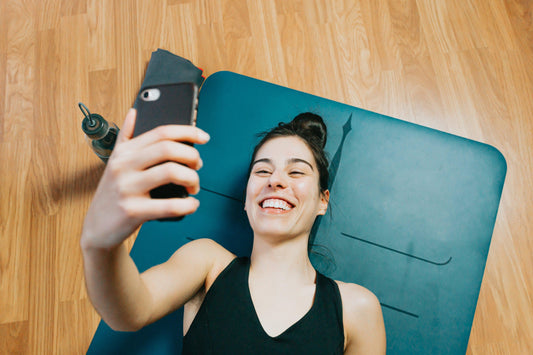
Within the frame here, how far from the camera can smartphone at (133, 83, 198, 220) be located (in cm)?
53

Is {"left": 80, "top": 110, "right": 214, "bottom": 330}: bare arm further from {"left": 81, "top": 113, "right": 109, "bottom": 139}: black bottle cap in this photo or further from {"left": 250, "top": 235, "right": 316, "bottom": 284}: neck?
{"left": 81, "top": 113, "right": 109, "bottom": 139}: black bottle cap

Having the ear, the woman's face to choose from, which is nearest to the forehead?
the woman's face

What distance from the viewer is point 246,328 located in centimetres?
93

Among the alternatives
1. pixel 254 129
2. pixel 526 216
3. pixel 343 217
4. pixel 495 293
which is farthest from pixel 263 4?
pixel 495 293

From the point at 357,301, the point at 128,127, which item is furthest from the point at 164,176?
the point at 357,301

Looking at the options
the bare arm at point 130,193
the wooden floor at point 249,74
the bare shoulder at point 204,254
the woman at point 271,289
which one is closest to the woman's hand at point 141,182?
the bare arm at point 130,193

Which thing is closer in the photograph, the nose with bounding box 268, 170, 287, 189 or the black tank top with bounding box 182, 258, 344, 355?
the black tank top with bounding box 182, 258, 344, 355

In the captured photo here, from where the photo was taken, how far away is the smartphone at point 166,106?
0.53 metres

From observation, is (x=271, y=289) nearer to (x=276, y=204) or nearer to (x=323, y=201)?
(x=276, y=204)

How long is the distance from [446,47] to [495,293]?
3.85 feet

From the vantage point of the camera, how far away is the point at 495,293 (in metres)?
1.39

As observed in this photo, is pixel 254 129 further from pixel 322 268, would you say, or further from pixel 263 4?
pixel 263 4

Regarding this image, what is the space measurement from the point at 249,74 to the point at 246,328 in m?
1.18

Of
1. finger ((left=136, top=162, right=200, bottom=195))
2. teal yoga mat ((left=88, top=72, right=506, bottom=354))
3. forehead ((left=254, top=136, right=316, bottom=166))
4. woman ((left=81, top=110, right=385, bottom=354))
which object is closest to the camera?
finger ((left=136, top=162, right=200, bottom=195))
